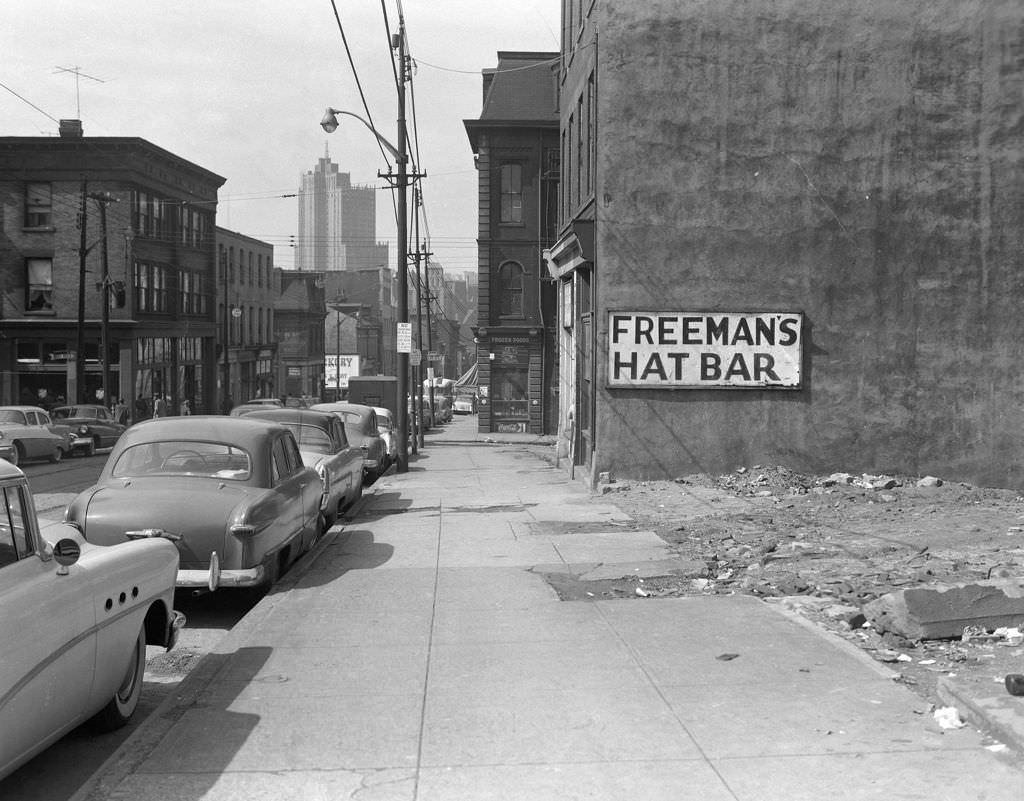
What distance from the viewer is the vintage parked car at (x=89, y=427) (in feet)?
116

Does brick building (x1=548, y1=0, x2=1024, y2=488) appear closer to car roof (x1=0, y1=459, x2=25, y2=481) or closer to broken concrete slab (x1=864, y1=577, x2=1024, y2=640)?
broken concrete slab (x1=864, y1=577, x2=1024, y2=640)

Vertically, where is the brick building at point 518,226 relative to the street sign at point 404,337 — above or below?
above

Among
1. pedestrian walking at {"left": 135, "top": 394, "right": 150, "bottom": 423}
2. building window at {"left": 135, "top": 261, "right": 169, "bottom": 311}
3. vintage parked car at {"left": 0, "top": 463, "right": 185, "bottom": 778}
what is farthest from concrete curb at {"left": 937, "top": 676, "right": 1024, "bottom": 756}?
building window at {"left": 135, "top": 261, "right": 169, "bottom": 311}

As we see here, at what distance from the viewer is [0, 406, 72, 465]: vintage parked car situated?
29.8m

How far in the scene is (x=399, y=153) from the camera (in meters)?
26.3

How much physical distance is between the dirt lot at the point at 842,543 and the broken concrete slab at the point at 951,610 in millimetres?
90

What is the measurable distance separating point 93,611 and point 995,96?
16974 millimetres

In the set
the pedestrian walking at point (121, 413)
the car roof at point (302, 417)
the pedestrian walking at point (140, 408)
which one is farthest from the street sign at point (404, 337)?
the pedestrian walking at point (140, 408)

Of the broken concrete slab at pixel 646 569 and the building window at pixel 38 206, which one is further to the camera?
the building window at pixel 38 206

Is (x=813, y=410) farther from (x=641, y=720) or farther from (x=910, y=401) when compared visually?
(x=641, y=720)

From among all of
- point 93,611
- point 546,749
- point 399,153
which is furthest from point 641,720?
point 399,153

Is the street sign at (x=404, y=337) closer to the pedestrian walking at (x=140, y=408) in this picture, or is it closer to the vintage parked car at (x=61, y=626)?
the vintage parked car at (x=61, y=626)

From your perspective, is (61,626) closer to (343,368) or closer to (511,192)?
(511,192)

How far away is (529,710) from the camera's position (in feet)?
21.3
